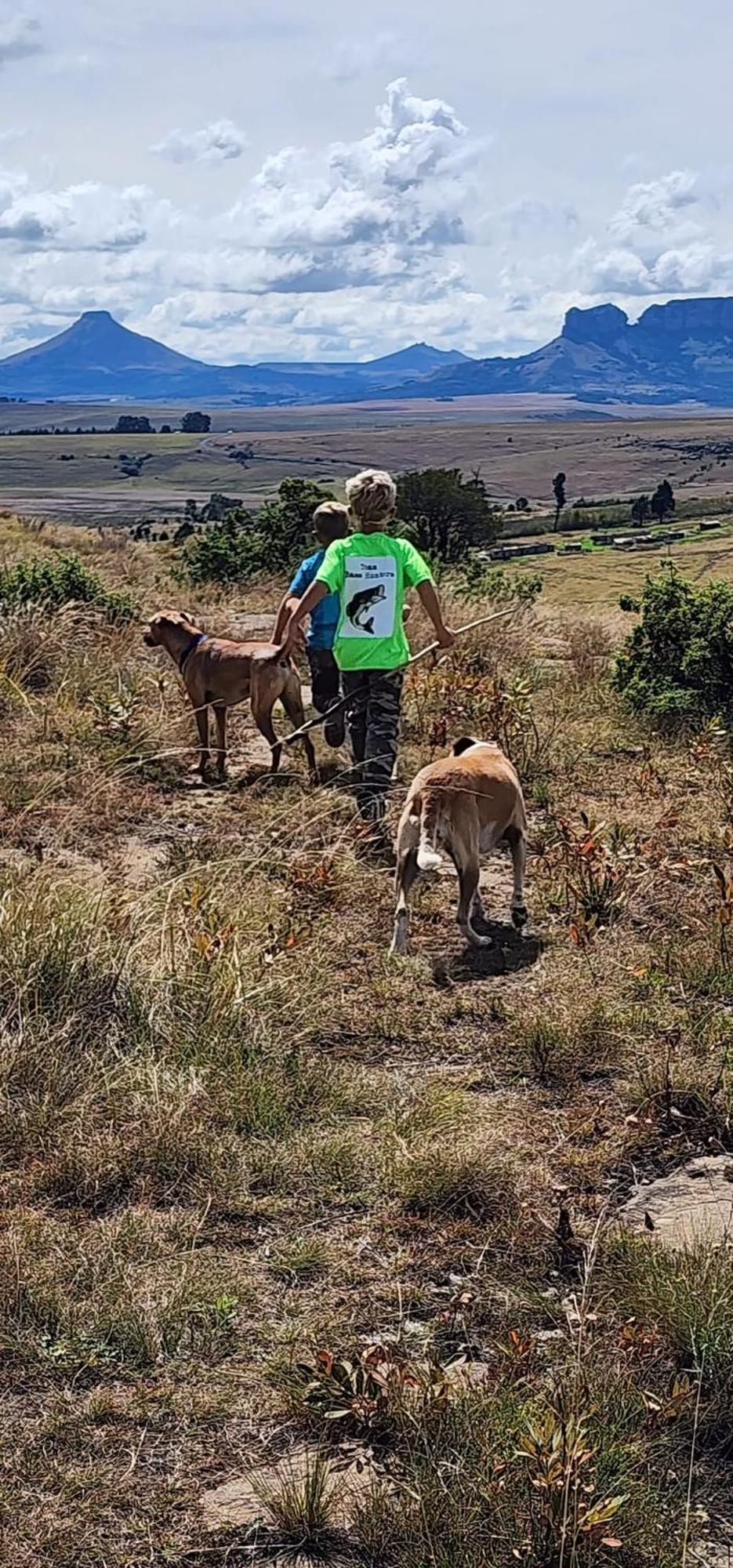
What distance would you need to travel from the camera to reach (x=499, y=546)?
2328 cm

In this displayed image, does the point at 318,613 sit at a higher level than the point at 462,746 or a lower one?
higher

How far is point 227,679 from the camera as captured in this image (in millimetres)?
8359

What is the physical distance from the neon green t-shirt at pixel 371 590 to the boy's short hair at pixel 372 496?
107 mm

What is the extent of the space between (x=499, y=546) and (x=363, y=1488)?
21.4 metres

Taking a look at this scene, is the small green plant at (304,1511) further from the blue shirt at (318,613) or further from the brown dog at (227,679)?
the blue shirt at (318,613)

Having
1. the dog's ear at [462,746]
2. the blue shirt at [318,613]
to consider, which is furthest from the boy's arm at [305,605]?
the dog's ear at [462,746]

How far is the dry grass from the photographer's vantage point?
106 inches

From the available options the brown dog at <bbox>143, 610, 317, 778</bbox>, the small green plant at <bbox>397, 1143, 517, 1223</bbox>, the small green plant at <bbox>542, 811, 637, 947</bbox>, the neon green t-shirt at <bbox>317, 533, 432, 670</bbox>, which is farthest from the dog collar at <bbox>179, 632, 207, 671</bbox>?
the small green plant at <bbox>397, 1143, 517, 1223</bbox>

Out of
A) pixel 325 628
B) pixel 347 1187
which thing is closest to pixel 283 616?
pixel 325 628

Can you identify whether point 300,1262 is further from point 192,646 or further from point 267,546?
point 267,546

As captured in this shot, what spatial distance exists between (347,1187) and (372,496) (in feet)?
12.9

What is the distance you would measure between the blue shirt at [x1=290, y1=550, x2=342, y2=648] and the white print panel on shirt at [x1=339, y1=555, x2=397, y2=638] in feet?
4.17

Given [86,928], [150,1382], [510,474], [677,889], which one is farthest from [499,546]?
[510,474]

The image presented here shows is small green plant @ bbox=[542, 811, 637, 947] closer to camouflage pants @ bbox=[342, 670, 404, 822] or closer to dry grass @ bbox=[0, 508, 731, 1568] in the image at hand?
dry grass @ bbox=[0, 508, 731, 1568]
